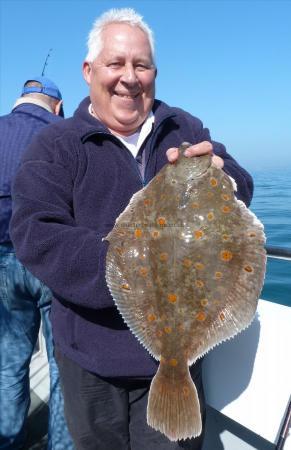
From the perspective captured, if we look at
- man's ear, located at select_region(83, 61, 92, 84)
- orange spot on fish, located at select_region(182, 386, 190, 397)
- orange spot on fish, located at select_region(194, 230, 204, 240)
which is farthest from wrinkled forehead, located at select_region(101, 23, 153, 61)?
orange spot on fish, located at select_region(182, 386, 190, 397)

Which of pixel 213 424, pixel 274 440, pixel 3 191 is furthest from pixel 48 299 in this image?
pixel 274 440

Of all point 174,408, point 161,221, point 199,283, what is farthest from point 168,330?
point 161,221

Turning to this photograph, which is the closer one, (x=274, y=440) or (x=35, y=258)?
(x=35, y=258)

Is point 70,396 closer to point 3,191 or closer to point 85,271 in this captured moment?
point 85,271

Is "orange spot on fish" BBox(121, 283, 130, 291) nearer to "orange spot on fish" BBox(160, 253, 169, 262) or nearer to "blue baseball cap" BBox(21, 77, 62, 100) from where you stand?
"orange spot on fish" BBox(160, 253, 169, 262)

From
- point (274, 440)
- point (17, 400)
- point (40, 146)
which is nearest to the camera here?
point (40, 146)

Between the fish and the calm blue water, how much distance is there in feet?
6.07

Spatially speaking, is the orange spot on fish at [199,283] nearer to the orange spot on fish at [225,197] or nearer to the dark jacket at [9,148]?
the orange spot on fish at [225,197]

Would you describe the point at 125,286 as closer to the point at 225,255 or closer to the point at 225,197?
the point at 225,255

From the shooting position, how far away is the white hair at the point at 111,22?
2281 mm

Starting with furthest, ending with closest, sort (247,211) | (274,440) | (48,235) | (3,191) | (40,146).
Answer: (3,191) → (274,440) → (40,146) → (48,235) → (247,211)

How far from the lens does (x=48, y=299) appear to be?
10.5 ft

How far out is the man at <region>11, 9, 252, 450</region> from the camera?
1975mm

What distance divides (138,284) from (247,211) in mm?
595
